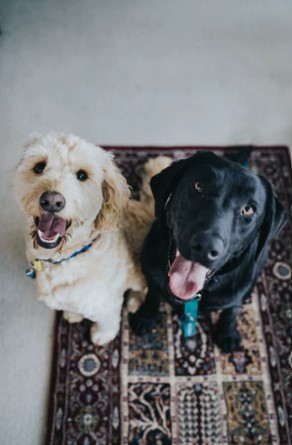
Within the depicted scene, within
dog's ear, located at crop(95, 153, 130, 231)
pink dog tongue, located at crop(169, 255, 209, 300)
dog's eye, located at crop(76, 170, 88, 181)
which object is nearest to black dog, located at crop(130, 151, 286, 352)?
pink dog tongue, located at crop(169, 255, 209, 300)

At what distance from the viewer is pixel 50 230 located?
1431mm

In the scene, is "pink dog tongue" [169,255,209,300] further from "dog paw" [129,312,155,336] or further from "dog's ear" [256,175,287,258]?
"dog paw" [129,312,155,336]

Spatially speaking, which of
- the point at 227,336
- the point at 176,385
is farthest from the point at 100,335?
the point at 227,336

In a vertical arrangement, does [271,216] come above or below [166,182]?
below

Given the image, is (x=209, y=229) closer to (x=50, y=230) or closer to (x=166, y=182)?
(x=166, y=182)

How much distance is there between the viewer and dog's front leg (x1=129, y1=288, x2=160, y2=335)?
1.91 meters

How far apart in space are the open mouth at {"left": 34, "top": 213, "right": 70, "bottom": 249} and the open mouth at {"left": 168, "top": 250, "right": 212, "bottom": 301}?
39cm

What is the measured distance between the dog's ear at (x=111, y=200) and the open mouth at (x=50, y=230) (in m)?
0.15

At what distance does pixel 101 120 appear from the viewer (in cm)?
251

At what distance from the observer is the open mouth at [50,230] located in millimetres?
1425

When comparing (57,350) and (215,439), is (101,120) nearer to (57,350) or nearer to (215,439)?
(57,350)

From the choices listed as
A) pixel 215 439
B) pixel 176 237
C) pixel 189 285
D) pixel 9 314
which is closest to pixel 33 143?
pixel 176 237

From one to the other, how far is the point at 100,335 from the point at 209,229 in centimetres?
93

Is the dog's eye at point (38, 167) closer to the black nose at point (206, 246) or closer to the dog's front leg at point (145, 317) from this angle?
the black nose at point (206, 246)
